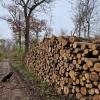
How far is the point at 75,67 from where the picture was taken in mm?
9766

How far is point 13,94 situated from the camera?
12102 mm

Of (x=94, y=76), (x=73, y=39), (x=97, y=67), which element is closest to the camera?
(x=97, y=67)

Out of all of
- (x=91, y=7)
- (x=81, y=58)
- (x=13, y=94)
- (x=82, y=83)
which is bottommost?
(x=13, y=94)

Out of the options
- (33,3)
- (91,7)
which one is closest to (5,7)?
(33,3)

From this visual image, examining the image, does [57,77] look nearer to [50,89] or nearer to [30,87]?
[50,89]

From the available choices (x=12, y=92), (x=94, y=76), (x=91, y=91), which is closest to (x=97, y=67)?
(x=94, y=76)

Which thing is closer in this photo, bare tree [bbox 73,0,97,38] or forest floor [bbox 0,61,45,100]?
forest floor [bbox 0,61,45,100]

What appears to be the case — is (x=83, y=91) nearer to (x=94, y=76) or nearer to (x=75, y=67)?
(x=94, y=76)

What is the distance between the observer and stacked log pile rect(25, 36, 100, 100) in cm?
847

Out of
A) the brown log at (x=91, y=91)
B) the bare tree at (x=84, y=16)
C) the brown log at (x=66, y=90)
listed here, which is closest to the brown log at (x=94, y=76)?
the brown log at (x=91, y=91)

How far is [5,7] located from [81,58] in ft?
104

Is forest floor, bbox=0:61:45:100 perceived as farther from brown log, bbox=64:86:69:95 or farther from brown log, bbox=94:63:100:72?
brown log, bbox=94:63:100:72

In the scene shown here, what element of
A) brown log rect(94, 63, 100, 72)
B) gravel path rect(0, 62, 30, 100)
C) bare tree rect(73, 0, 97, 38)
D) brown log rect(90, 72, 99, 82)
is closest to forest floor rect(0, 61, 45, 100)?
gravel path rect(0, 62, 30, 100)

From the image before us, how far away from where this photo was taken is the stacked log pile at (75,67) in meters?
8.47
